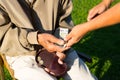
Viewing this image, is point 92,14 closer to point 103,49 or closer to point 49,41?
point 49,41

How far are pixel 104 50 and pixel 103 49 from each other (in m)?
0.04

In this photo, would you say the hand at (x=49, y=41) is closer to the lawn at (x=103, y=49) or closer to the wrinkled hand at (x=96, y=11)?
the wrinkled hand at (x=96, y=11)

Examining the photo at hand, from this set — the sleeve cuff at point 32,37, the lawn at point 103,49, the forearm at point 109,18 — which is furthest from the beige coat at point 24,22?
the lawn at point 103,49

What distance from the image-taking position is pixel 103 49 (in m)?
6.05

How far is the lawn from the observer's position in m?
5.41

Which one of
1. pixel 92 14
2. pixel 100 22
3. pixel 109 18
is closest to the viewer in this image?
pixel 109 18

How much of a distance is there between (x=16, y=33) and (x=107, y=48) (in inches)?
115

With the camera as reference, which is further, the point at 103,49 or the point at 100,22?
the point at 103,49

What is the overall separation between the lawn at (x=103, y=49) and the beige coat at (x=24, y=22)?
1.70 metres

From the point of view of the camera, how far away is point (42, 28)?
3.63 m

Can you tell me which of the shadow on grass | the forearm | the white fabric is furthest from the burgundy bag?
the shadow on grass

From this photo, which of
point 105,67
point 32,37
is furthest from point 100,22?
point 105,67

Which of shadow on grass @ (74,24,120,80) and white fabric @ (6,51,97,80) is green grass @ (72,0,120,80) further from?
white fabric @ (6,51,97,80)

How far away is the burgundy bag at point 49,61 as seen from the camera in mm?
3467
